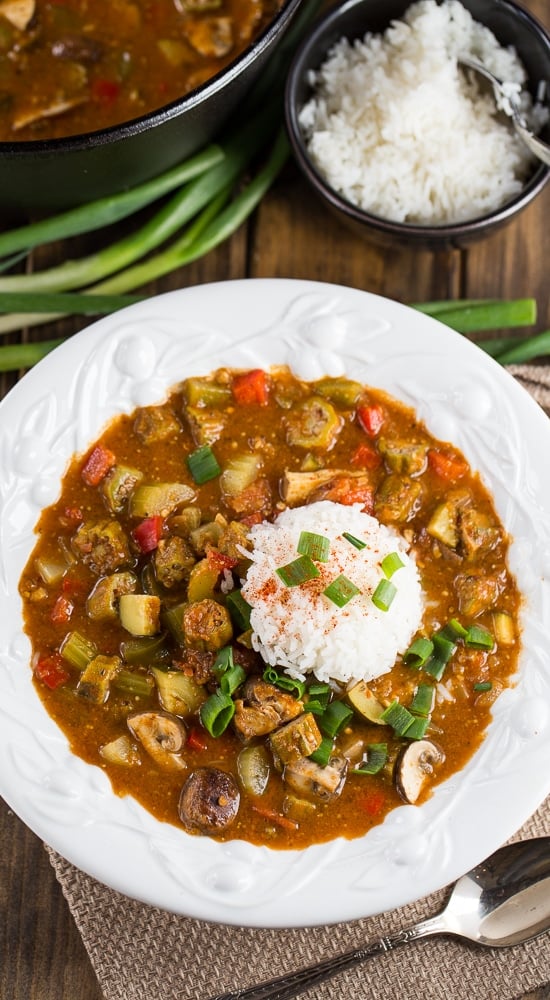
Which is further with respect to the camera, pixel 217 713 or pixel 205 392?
pixel 205 392

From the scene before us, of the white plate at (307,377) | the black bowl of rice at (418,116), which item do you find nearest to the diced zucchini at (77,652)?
the white plate at (307,377)

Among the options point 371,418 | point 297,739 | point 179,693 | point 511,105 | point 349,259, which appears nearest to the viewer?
point 297,739

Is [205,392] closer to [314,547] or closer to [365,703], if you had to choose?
[314,547]

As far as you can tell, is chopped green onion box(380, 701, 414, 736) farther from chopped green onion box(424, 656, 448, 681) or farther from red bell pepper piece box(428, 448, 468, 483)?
red bell pepper piece box(428, 448, 468, 483)

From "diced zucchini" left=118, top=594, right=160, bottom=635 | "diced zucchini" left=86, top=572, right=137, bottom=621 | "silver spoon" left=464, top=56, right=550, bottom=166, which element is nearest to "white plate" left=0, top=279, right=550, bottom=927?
"diced zucchini" left=86, top=572, right=137, bottom=621

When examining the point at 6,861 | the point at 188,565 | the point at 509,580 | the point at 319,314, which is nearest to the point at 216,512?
the point at 188,565

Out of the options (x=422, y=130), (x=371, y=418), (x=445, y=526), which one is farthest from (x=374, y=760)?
(x=422, y=130)
